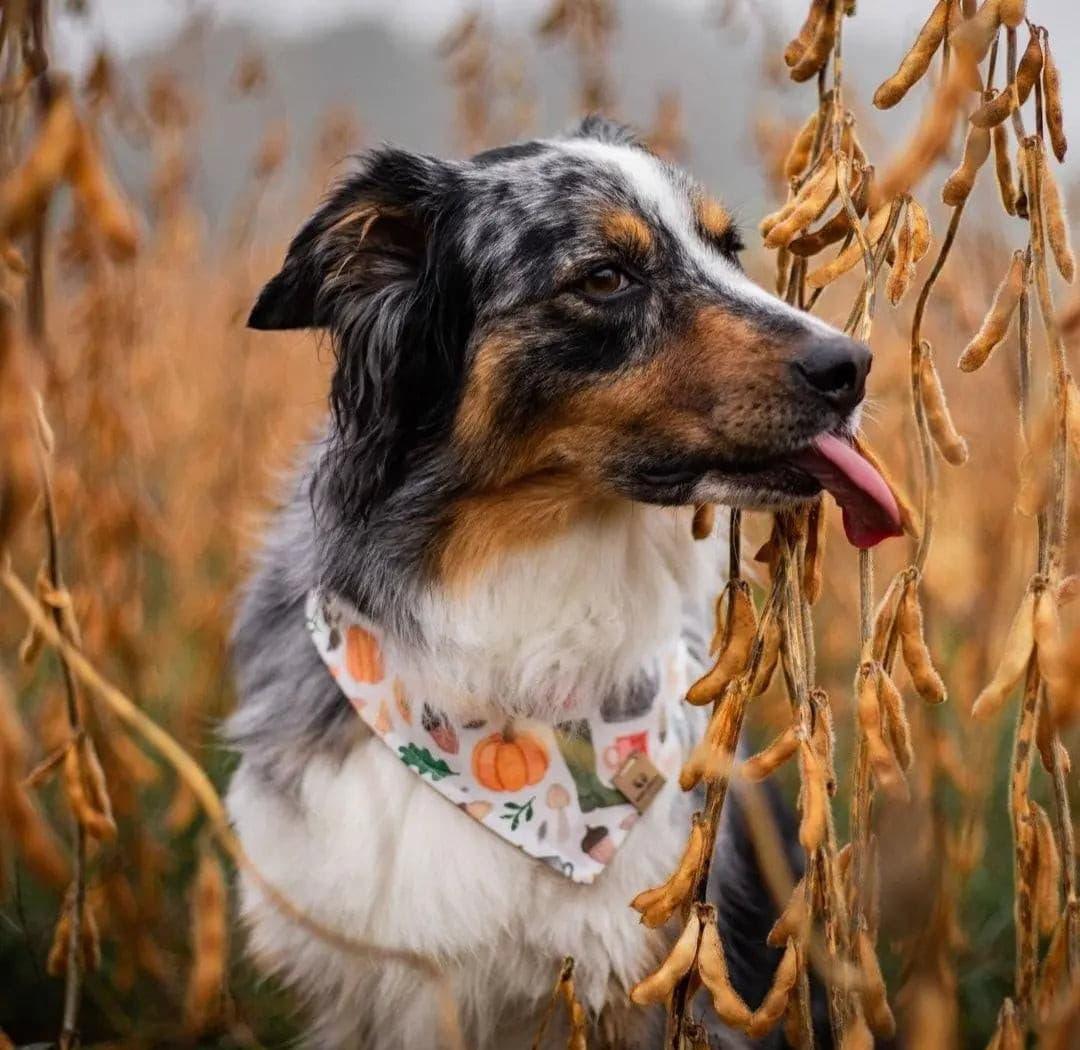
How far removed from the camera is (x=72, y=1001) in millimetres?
1492

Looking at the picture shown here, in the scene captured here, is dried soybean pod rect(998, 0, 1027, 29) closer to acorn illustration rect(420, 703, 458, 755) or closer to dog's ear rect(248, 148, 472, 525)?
dog's ear rect(248, 148, 472, 525)

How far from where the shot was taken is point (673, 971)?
4.63ft

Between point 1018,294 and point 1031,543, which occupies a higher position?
point 1018,294

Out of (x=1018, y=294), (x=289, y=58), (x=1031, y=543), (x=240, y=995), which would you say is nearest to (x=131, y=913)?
(x=240, y=995)

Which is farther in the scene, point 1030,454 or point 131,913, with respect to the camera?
point 131,913

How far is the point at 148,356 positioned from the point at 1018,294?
9.81ft

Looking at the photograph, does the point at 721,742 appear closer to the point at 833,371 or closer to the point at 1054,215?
the point at 833,371

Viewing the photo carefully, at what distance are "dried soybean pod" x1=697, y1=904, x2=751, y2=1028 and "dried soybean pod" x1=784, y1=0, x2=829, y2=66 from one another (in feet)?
3.52

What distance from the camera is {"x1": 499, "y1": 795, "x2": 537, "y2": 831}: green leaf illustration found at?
2141 millimetres

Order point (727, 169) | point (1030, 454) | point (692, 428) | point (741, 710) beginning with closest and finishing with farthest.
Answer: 1. point (1030, 454)
2. point (741, 710)
3. point (692, 428)
4. point (727, 169)

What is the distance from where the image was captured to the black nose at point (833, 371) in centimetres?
174

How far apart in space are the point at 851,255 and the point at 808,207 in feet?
0.28

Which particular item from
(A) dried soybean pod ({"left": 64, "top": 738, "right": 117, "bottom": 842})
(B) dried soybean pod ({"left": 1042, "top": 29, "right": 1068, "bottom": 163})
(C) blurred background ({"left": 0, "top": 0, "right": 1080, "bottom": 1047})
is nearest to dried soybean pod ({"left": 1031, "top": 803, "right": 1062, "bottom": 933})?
(C) blurred background ({"left": 0, "top": 0, "right": 1080, "bottom": 1047})

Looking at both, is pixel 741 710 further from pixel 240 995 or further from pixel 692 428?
pixel 240 995
